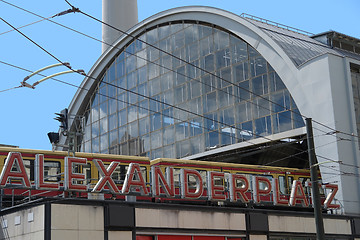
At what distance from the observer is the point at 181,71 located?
196ft

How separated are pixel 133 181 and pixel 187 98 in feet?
90.6

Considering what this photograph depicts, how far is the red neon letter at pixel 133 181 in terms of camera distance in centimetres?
3089

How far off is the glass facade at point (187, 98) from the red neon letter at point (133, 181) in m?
14.9

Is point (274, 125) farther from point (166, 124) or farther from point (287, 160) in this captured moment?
point (166, 124)

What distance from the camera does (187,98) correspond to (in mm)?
58250

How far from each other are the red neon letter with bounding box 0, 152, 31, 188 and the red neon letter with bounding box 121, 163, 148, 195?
16.3 feet

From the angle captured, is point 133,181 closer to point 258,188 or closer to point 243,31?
point 258,188

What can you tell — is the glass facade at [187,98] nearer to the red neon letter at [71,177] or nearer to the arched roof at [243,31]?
the arched roof at [243,31]

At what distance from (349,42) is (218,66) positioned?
40.9ft

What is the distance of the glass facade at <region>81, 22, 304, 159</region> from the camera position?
2021 inches

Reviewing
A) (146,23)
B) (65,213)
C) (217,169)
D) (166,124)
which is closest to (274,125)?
(217,169)

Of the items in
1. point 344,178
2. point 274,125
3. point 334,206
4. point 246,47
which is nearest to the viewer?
point 334,206

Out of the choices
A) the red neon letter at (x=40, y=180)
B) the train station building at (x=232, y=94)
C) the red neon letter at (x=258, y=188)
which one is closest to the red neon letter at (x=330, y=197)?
the train station building at (x=232, y=94)

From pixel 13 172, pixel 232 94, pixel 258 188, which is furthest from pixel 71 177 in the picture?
pixel 232 94
